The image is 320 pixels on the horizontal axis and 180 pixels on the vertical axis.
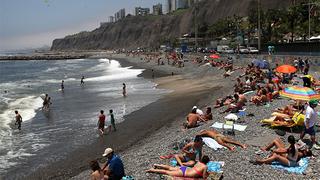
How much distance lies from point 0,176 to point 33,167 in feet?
3.80

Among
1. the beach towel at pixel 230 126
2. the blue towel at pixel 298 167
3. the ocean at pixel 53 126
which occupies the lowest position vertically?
the ocean at pixel 53 126

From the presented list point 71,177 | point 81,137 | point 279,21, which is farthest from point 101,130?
point 279,21

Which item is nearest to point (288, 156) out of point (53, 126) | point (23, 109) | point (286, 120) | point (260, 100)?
point (286, 120)

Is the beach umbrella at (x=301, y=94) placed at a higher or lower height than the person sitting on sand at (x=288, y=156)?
higher

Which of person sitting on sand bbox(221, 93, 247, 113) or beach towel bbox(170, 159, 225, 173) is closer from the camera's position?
beach towel bbox(170, 159, 225, 173)

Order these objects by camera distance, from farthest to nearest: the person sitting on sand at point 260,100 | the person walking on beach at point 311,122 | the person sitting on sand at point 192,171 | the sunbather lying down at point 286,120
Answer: the person sitting on sand at point 260,100 → the sunbather lying down at point 286,120 → the person walking on beach at point 311,122 → the person sitting on sand at point 192,171

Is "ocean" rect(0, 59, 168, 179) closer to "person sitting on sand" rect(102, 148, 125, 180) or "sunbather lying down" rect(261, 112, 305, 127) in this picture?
"person sitting on sand" rect(102, 148, 125, 180)

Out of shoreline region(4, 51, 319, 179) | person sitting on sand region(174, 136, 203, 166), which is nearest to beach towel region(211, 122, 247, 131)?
shoreline region(4, 51, 319, 179)

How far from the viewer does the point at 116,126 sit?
68.1 ft

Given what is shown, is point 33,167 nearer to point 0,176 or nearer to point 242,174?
point 0,176

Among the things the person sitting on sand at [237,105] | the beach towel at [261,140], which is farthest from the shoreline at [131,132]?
the beach towel at [261,140]

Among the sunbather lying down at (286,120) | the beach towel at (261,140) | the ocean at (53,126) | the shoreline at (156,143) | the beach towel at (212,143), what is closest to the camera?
the shoreline at (156,143)

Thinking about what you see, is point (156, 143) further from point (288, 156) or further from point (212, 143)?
point (288, 156)

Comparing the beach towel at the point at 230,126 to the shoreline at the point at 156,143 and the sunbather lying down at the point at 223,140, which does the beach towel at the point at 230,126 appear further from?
the sunbather lying down at the point at 223,140
